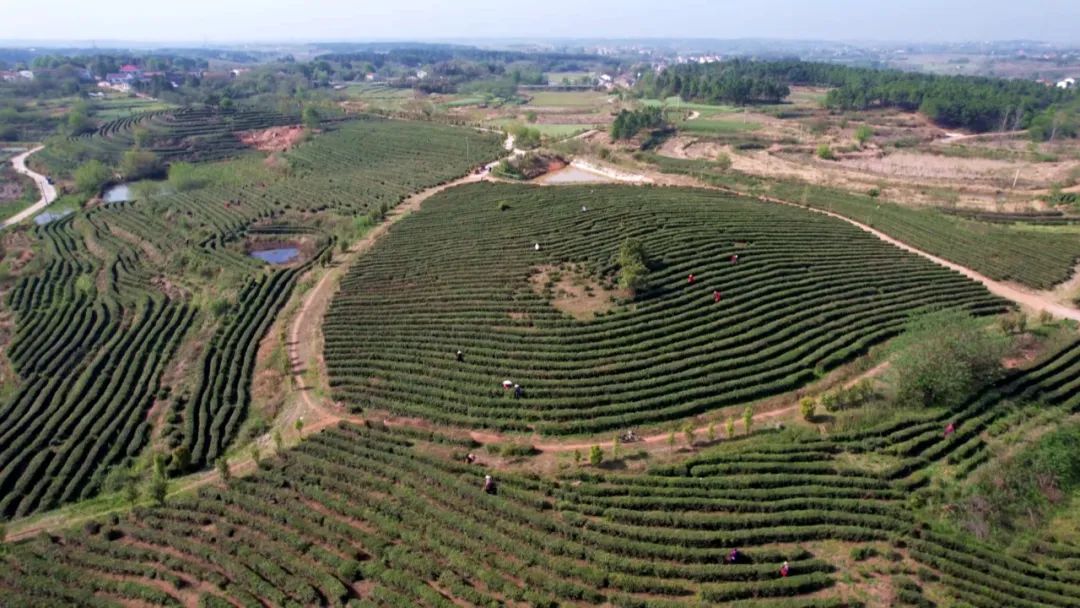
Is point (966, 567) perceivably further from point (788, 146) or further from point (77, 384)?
point (788, 146)

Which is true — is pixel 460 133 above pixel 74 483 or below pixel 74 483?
above

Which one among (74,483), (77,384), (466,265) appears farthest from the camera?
(466,265)

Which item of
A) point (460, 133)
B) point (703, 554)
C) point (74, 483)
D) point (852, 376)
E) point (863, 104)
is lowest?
point (74, 483)

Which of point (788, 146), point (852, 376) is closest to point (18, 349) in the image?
point (852, 376)

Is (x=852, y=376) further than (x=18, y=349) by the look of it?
No

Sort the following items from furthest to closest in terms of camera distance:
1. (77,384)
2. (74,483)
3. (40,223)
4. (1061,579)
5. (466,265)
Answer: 1. (40,223)
2. (466,265)
3. (77,384)
4. (74,483)
5. (1061,579)

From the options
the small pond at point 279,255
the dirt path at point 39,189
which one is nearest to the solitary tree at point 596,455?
the small pond at point 279,255

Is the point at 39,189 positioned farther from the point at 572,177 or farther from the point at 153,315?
the point at 572,177
